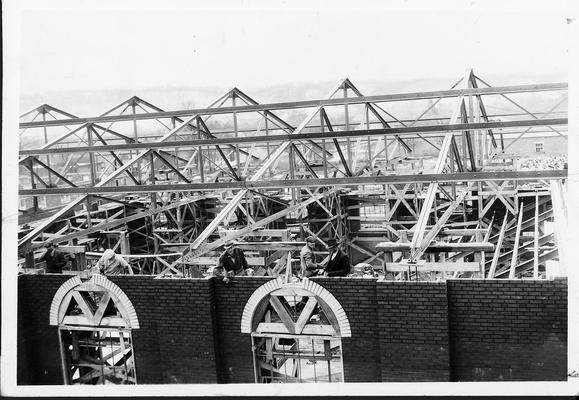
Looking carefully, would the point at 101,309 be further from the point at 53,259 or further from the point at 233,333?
the point at 233,333

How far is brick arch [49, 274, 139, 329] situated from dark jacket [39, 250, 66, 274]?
90 cm

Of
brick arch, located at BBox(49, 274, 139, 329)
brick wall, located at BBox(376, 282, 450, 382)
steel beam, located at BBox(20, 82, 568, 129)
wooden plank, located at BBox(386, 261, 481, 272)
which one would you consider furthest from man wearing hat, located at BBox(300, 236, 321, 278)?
steel beam, located at BBox(20, 82, 568, 129)

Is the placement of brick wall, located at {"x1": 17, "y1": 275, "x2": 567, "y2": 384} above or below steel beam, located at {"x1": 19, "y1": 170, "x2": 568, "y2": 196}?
below

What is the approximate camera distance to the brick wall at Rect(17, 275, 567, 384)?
28.3 ft

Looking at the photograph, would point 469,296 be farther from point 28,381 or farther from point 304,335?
point 28,381

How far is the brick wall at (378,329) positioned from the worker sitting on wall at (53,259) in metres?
0.73

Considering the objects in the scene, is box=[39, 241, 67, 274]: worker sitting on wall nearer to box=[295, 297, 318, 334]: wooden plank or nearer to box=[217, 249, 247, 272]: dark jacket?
box=[217, 249, 247, 272]: dark jacket

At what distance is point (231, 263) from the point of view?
403 inches

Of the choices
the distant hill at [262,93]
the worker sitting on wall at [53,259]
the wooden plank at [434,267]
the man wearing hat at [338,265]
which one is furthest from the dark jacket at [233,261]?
the distant hill at [262,93]

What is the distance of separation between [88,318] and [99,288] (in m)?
0.63

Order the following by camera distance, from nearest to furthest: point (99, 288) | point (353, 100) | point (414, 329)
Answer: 1. point (414, 329)
2. point (99, 288)
3. point (353, 100)

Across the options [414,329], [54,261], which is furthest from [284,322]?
[54,261]

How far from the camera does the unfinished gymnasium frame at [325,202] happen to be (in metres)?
10.0

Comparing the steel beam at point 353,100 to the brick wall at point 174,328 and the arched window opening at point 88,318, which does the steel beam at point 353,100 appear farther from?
the brick wall at point 174,328
